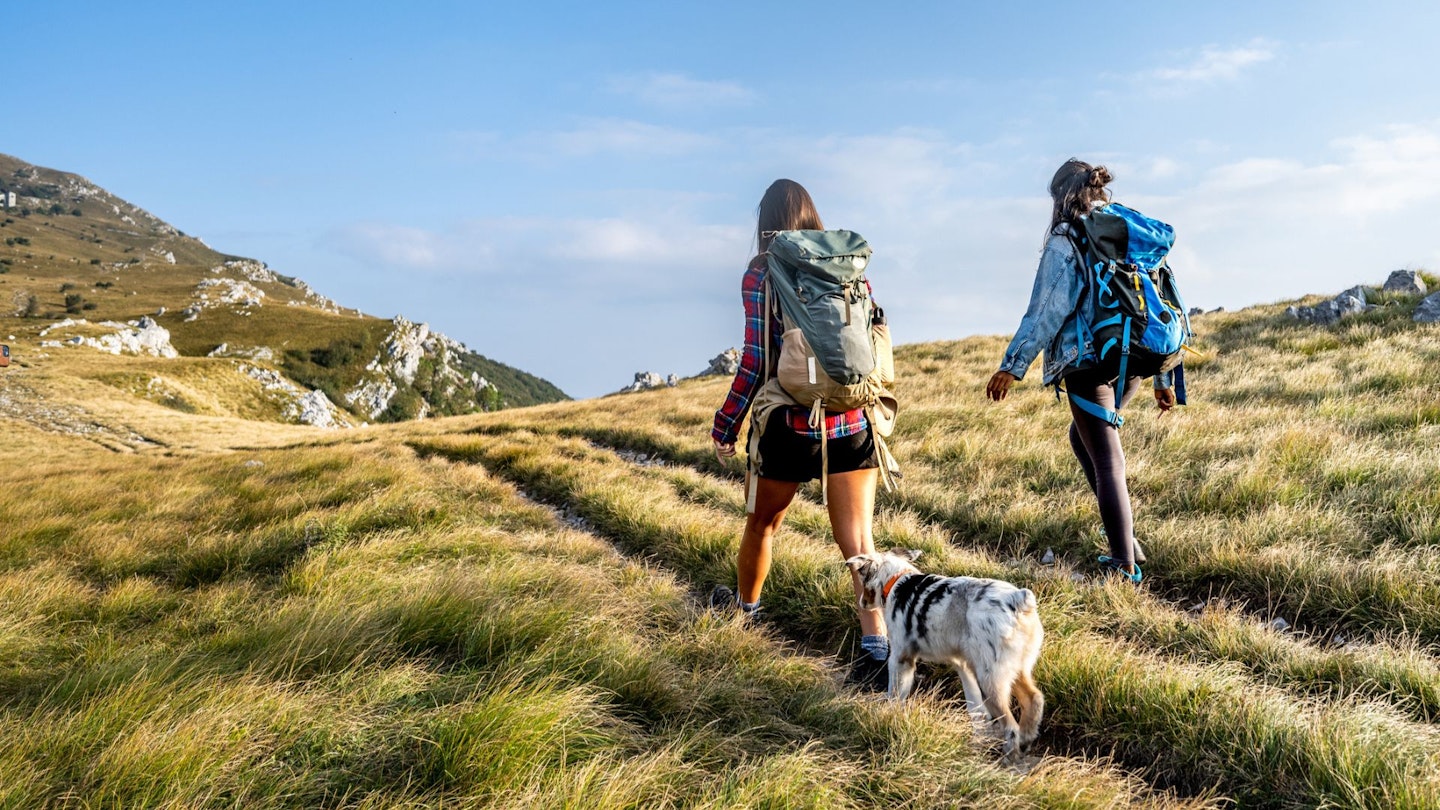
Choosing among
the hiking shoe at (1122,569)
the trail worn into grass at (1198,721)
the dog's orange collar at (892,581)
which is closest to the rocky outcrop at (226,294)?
the trail worn into grass at (1198,721)

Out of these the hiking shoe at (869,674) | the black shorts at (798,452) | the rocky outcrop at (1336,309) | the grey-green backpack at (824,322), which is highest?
the rocky outcrop at (1336,309)

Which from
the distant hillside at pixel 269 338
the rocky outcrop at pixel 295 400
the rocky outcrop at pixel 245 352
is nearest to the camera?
the rocky outcrop at pixel 295 400

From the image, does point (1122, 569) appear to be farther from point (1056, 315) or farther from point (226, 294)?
point (226, 294)

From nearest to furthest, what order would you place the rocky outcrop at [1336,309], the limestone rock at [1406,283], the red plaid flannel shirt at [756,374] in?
1. the red plaid flannel shirt at [756,374]
2. the rocky outcrop at [1336,309]
3. the limestone rock at [1406,283]

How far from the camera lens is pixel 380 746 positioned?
236cm

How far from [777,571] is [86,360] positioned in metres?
89.5

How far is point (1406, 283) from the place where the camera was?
16.7 meters

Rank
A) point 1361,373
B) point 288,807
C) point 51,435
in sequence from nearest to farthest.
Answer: point 288,807
point 1361,373
point 51,435

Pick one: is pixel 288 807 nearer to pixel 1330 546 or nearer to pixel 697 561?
pixel 697 561

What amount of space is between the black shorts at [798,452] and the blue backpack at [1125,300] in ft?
5.91

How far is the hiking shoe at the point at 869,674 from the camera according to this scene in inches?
140

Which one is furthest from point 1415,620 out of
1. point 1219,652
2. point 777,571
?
point 777,571

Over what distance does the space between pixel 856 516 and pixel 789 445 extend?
2.04ft

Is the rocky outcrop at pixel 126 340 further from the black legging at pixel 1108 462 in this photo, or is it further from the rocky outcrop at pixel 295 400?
the black legging at pixel 1108 462
